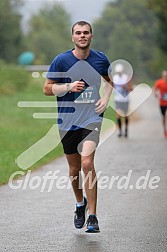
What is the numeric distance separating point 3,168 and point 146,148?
18.7 feet

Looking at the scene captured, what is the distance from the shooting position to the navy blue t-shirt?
8250 mm

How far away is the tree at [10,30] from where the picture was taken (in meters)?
82.1

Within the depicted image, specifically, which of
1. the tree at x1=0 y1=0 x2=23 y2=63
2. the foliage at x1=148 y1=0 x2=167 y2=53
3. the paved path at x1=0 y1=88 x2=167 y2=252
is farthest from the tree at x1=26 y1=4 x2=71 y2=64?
the paved path at x1=0 y1=88 x2=167 y2=252

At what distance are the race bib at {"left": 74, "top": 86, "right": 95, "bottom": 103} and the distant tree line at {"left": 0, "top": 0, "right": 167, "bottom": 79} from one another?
62.2m

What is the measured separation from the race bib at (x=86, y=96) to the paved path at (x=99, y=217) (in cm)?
137

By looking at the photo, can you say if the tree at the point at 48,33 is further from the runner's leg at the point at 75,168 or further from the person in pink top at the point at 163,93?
the runner's leg at the point at 75,168

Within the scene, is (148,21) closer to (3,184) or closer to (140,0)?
(140,0)

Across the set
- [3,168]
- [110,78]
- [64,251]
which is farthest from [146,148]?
[64,251]

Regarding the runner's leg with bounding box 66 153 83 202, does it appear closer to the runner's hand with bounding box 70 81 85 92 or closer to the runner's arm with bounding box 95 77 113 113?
the runner's arm with bounding box 95 77 113 113

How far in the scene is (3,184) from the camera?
12.1 m

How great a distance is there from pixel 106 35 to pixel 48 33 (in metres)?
22.5

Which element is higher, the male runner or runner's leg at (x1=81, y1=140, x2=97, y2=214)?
the male runner

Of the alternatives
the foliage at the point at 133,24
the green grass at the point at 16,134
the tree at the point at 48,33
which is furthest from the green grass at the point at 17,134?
the foliage at the point at 133,24

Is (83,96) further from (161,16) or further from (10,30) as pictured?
(10,30)
